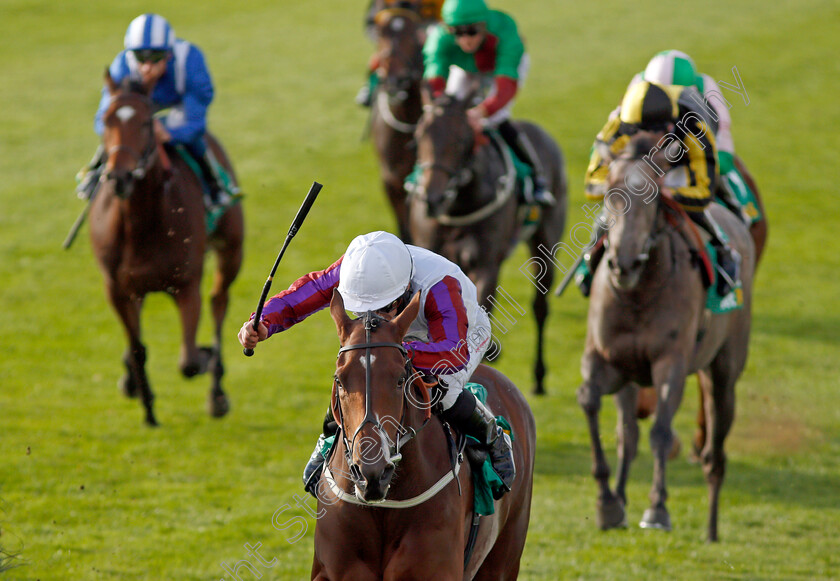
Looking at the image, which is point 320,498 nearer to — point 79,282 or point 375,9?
point 79,282

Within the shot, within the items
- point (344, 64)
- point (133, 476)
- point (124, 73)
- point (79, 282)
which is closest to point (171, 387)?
point (133, 476)

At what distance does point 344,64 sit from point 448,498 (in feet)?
66.2

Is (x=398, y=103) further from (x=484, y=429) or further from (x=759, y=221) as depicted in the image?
(x=484, y=429)

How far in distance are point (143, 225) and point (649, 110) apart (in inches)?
134

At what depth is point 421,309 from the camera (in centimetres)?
401

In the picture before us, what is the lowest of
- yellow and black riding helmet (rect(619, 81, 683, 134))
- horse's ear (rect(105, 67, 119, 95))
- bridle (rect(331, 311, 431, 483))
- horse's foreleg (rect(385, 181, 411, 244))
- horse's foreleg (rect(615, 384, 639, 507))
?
horse's foreleg (rect(385, 181, 411, 244))

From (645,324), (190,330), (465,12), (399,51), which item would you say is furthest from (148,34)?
(399,51)

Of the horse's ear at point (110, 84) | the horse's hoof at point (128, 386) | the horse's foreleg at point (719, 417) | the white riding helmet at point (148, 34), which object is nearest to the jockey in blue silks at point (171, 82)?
the white riding helmet at point (148, 34)

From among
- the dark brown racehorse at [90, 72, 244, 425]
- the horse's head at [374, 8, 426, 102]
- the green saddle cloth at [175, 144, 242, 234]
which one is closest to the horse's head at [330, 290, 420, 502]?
the dark brown racehorse at [90, 72, 244, 425]

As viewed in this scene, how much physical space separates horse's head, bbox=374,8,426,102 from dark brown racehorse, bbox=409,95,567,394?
2427 millimetres

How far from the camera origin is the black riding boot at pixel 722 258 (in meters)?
6.43

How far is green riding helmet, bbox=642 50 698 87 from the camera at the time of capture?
7094mm

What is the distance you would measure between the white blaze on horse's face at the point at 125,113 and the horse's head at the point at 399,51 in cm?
424

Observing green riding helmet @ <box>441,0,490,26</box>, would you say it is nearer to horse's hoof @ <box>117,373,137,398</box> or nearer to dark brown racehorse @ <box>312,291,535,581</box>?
horse's hoof @ <box>117,373,137,398</box>
